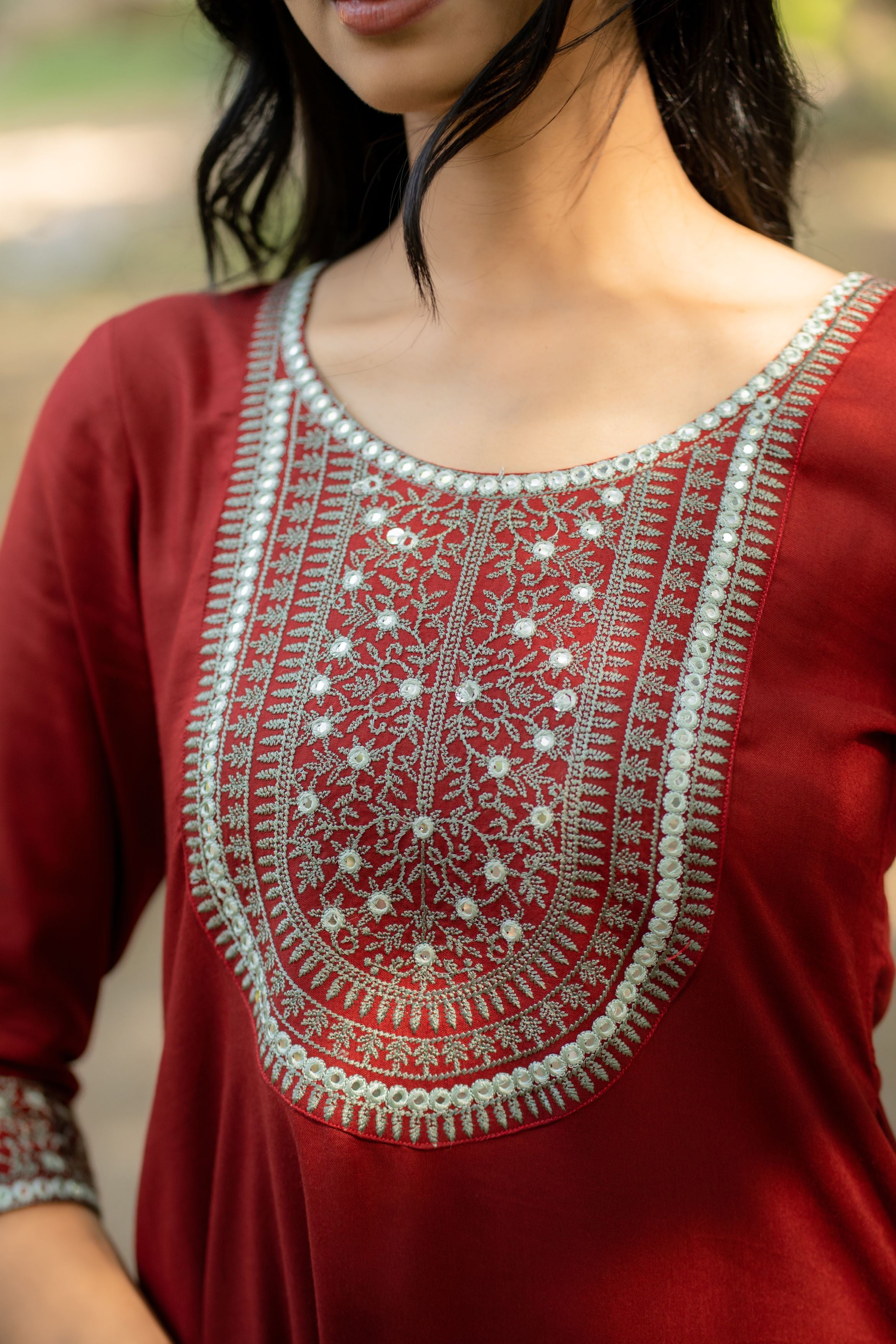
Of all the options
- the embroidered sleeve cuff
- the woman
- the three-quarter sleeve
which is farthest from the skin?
the embroidered sleeve cuff

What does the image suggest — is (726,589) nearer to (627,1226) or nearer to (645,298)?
(645,298)

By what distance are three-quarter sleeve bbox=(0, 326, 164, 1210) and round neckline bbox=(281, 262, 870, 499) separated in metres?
0.18

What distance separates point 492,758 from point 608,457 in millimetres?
215

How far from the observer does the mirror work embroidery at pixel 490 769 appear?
76 centimetres

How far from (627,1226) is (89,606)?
1.80ft

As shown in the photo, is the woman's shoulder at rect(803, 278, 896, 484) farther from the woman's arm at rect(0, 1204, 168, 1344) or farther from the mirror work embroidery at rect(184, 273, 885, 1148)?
the woman's arm at rect(0, 1204, 168, 1344)

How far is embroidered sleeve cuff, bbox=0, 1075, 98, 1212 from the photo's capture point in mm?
886

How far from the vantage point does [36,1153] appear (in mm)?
905

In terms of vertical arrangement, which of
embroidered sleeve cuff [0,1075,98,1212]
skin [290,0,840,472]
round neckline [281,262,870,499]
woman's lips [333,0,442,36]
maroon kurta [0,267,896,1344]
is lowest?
embroidered sleeve cuff [0,1075,98,1212]

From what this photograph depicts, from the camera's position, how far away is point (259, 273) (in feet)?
3.87

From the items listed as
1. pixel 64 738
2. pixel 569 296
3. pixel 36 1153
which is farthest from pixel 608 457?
pixel 36 1153

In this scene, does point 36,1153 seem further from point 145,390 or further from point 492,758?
point 145,390

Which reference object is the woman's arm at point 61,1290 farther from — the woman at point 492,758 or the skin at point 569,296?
the skin at point 569,296

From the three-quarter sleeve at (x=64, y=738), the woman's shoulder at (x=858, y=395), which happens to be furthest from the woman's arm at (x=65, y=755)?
the woman's shoulder at (x=858, y=395)
